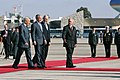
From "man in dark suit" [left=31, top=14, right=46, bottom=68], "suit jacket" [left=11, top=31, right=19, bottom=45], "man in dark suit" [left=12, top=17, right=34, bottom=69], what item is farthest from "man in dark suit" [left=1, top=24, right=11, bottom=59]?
"man in dark suit" [left=31, top=14, right=46, bottom=68]

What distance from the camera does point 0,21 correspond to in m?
39.5

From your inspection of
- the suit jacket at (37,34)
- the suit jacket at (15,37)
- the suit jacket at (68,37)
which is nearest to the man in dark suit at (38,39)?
the suit jacket at (37,34)

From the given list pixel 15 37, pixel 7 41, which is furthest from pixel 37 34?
pixel 7 41

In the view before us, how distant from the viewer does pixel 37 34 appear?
683 inches

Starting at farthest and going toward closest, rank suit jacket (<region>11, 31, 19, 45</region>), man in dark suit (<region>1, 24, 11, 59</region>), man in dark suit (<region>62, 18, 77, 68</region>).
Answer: man in dark suit (<region>1, 24, 11, 59</region>)
suit jacket (<region>11, 31, 19, 45</region>)
man in dark suit (<region>62, 18, 77, 68</region>)

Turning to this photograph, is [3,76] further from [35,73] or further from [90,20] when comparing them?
[90,20]

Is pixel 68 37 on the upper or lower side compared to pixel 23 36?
lower

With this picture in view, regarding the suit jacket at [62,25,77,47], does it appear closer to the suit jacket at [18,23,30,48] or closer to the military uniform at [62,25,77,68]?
the military uniform at [62,25,77,68]

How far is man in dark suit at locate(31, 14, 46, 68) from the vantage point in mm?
17234

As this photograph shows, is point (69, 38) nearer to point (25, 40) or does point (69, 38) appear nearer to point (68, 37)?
point (68, 37)

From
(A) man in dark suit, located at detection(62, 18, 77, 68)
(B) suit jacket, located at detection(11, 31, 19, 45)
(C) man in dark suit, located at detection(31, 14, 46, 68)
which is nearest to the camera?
(C) man in dark suit, located at detection(31, 14, 46, 68)

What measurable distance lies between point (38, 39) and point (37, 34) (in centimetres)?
20

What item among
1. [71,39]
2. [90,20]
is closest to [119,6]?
[90,20]

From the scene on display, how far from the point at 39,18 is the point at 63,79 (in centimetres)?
405
